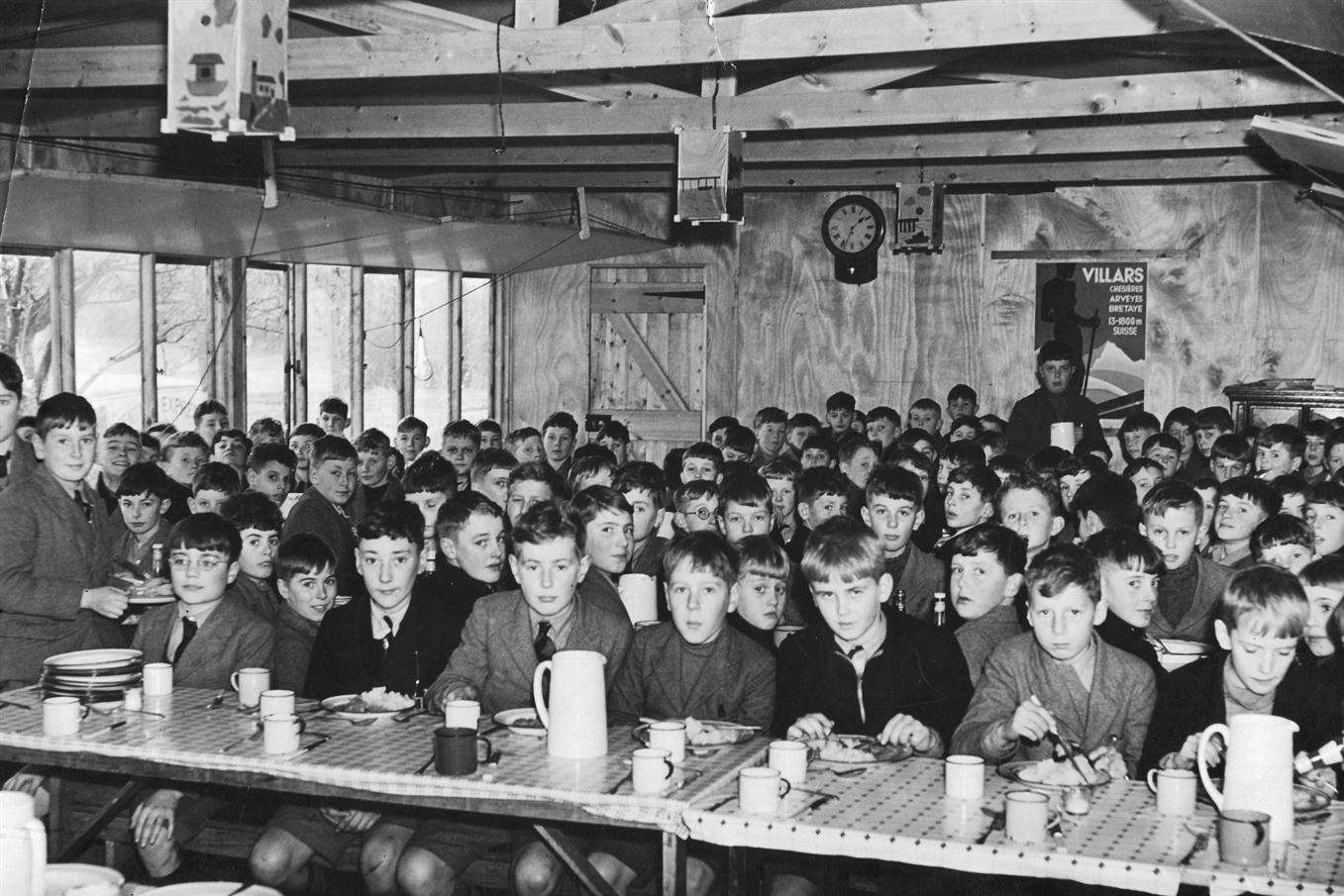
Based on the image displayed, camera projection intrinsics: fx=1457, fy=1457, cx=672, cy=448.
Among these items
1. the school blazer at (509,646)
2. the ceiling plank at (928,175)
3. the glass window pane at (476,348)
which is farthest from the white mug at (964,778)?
the glass window pane at (476,348)

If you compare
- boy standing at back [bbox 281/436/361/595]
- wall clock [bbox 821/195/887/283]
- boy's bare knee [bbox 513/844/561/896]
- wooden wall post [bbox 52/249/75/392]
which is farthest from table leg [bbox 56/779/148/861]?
wall clock [bbox 821/195/887/283]

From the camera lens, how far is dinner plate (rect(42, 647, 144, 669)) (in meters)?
4.32

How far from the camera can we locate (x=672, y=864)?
11.2ft

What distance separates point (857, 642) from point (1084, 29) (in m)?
2.86

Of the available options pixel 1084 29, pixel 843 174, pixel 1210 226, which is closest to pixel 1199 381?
pixel 1210 226

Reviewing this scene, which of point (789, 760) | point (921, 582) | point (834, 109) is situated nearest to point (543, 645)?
point (789, 760)

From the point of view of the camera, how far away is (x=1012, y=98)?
24.5 feet

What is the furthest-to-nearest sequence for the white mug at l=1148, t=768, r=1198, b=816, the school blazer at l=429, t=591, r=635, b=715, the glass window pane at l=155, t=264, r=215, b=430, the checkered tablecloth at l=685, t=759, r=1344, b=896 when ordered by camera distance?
the glass window pane at l=155, t=264, r=215, b=430 → the school blazer at l=429, t=591, r=635, b=715 → the white mug at l=1148, t=768, r=1198, b=816 → the checkered tablecloth at l=685, t=759, r=1344, b=896

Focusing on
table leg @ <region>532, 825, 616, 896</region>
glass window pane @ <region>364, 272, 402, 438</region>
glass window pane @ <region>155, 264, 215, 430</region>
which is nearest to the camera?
table leg @ <region>532, 825, 616, 896</region>

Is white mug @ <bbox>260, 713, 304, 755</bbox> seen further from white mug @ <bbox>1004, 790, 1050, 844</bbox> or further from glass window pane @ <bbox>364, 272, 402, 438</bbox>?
glass window pane @ <bbox>364, 272, 402, 438</bbox>

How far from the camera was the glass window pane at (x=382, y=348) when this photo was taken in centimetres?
1287

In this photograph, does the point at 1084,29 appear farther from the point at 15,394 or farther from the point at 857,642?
the point at 15,394

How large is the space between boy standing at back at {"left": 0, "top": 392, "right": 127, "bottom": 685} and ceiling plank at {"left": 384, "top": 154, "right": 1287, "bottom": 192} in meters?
5.68

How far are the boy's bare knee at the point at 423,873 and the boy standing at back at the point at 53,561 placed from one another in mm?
1556
